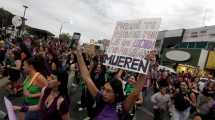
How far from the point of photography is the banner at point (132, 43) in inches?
259

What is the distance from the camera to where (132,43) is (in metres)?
7.30

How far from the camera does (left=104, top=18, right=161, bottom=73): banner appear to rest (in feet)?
21.6

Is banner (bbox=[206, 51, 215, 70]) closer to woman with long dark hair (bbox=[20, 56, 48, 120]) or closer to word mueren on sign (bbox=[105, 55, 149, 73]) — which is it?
word mueren on sign (bbox=[105, 55, 149, 73])

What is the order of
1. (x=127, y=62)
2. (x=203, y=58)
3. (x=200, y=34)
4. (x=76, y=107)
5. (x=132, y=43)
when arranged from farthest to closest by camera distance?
1. (x=200, y=34)
2. (x=203, y=58)
3. (x=76, y=107)
4. (x=132, y=43)
5. (x=127, y=62)


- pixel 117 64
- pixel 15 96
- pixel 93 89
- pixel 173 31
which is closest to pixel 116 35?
pixel 117 64

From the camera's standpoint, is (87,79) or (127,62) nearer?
(87,79)

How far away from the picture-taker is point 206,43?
56.5 meters

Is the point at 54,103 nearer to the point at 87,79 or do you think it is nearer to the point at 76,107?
the point at 87,79

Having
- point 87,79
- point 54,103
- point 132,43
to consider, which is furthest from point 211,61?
point 54,103

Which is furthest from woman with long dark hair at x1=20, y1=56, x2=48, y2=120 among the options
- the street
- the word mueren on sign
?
the street

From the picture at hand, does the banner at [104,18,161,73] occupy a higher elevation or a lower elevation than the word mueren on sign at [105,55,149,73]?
higher

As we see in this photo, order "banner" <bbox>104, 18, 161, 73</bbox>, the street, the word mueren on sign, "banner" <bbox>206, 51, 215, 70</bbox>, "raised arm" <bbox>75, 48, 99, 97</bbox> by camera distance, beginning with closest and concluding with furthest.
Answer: "raised arm" <bbox>75, 48, 99, 97</bbox> < the word mueren on sign < "banner" <bbox>104, 18, 161, 73</bbox> < the street < "banner" <bbox>206, 51, 215, 70</bbox>

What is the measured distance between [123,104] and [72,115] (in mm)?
6847

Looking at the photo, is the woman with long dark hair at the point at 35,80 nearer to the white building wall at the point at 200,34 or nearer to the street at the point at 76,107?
the street at the point at 76,107
